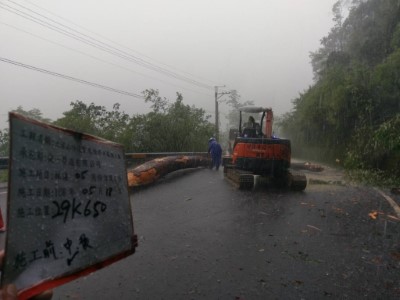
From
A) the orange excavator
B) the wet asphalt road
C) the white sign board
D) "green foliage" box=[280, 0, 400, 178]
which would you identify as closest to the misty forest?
"green foliage" box=[280, 0, 400, 178]

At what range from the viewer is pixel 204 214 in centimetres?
795

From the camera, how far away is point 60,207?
2.27 metres

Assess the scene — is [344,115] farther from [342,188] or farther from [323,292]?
[323,292]

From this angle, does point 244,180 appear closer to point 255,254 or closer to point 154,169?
point 154,169

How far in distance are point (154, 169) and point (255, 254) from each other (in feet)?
26.6

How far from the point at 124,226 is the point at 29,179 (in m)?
0.82

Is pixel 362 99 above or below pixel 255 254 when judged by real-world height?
above

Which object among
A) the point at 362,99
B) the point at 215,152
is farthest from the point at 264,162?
the point at 362,99

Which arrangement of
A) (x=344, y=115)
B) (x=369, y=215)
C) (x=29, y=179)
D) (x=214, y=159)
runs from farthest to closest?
(x=344, y=115) < (x=214, y=159) < (x=369, y=215) < (x=29, y=179)

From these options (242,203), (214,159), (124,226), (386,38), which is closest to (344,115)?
(386,38)

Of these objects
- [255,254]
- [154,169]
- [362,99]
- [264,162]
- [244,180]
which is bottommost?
[255,254]

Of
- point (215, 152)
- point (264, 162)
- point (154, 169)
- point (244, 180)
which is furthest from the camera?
point (215, 152)

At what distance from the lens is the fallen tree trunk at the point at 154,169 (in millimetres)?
11859

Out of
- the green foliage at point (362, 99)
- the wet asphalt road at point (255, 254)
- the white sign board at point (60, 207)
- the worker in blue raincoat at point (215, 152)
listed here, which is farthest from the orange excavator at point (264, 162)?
the white sign board at point (60, 207)
